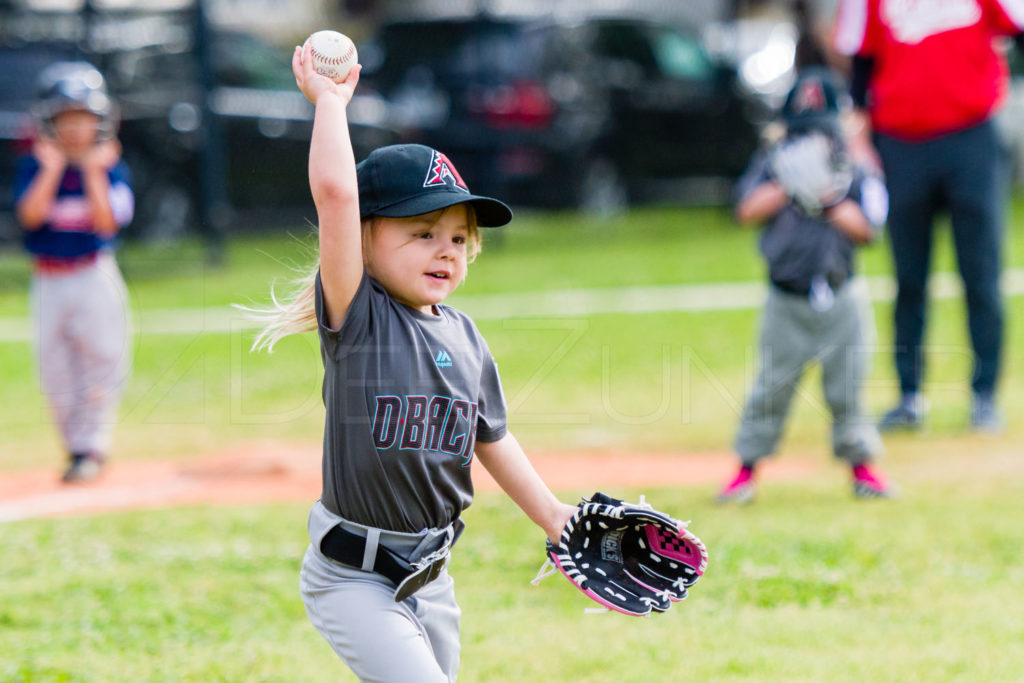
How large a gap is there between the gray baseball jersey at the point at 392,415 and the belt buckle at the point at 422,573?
0.22 feet

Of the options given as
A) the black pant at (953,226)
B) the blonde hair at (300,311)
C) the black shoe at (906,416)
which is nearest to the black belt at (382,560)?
the blonde hair at (300,311)

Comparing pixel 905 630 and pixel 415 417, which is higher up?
pixel 415 417

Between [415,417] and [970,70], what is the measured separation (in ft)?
14.4

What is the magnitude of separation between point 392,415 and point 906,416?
170 inches

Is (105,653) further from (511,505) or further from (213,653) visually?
(511,505)

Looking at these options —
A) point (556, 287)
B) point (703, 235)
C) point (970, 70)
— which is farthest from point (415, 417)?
point (703, 235)

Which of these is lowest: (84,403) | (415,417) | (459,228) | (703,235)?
(703,235)

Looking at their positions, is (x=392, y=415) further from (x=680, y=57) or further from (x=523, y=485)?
(x=680, y=57)

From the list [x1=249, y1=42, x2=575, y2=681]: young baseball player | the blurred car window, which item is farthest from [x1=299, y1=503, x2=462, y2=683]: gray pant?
the blurred car window

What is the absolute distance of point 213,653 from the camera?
3.59 metres

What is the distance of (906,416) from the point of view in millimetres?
6266

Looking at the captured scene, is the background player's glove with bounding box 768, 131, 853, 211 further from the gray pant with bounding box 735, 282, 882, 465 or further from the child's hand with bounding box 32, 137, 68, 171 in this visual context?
the child's hand with bounding box 32, 137, 68, 171

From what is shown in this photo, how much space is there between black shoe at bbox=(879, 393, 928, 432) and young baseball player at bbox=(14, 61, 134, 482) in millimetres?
3794

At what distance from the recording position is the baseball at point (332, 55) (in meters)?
2.50
